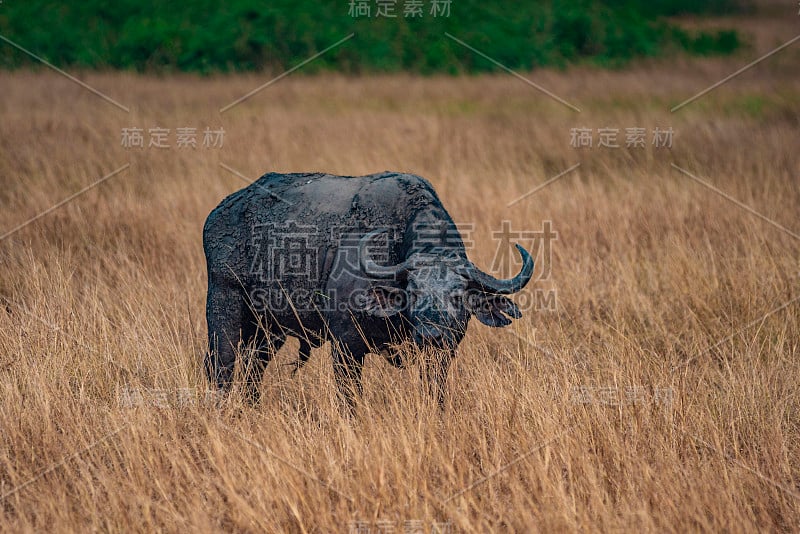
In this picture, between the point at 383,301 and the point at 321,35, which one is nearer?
the point at 383,301

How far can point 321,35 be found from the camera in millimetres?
Result: 19203

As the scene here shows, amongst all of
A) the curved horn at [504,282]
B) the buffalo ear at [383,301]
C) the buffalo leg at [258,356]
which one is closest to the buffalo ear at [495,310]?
the curved horn at [504,282]

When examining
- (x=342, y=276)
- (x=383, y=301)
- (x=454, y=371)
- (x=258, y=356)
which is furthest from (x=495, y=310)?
(x=258, y=356)

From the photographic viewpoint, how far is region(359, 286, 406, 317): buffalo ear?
458 centimetres

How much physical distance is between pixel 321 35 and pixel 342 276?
1534 cm

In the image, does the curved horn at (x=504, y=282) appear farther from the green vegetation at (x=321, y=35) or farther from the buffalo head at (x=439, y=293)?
the green vegetation at (x=321, y=35)

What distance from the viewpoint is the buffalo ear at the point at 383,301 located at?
15.0ft

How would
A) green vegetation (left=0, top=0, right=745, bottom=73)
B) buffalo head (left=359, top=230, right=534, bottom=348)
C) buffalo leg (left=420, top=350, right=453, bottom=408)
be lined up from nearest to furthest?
buffalo head (left=359, top=230, right=534, bottom=348) < buffalo leg (left=420, top=350, right=453, bottom=408) < green vegetation (left=0, top=0, right=745, bottom=73)

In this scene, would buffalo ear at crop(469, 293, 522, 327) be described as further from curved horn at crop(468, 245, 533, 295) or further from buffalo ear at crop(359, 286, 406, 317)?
buffalo ear at crop(359, 286, 406, 317)

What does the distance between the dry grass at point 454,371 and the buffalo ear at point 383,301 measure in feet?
1.41

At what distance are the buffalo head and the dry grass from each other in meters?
0.40

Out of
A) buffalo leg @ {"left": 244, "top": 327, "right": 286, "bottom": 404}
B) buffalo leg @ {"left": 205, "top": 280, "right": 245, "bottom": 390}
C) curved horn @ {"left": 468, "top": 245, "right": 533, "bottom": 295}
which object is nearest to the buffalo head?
curved horn @ {"left": 468, "top": 245, "right": 533, "bottom": 295}

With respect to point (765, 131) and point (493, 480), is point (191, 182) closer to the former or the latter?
point (493, 480)

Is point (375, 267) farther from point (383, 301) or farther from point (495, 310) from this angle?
point (495, 310)
